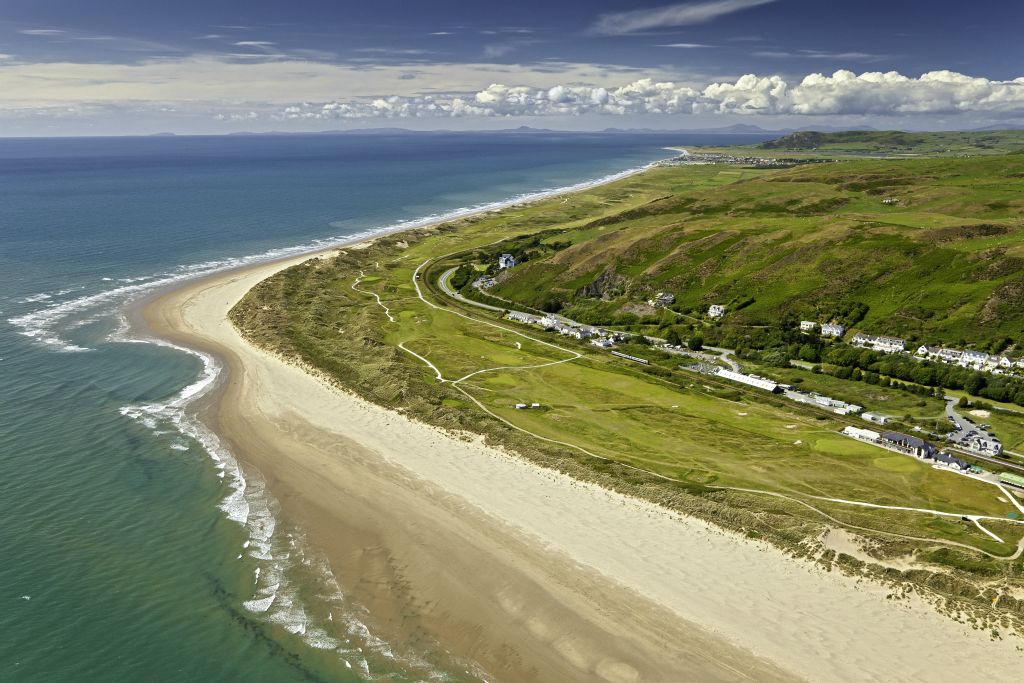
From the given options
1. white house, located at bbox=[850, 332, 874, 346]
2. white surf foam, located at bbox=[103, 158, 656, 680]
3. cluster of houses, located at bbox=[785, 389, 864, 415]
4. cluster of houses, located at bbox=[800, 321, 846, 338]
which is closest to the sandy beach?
white surf foam, located at bbox=[103, 158, 656, 680]

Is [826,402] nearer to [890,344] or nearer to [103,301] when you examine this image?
[890,344]

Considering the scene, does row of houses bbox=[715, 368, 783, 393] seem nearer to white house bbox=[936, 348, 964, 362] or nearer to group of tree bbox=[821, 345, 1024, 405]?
group of tree bbox=[821, 345, 1024, 405]

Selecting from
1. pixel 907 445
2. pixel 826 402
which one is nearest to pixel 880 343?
pixel 826 402

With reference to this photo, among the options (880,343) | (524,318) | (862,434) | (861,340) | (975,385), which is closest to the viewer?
(862,434)

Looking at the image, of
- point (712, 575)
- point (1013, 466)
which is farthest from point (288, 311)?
point (1013, 466)

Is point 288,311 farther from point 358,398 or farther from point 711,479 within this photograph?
point 711,479

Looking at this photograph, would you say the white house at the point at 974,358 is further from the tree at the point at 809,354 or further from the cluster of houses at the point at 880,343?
the tree at the point at 809,354
